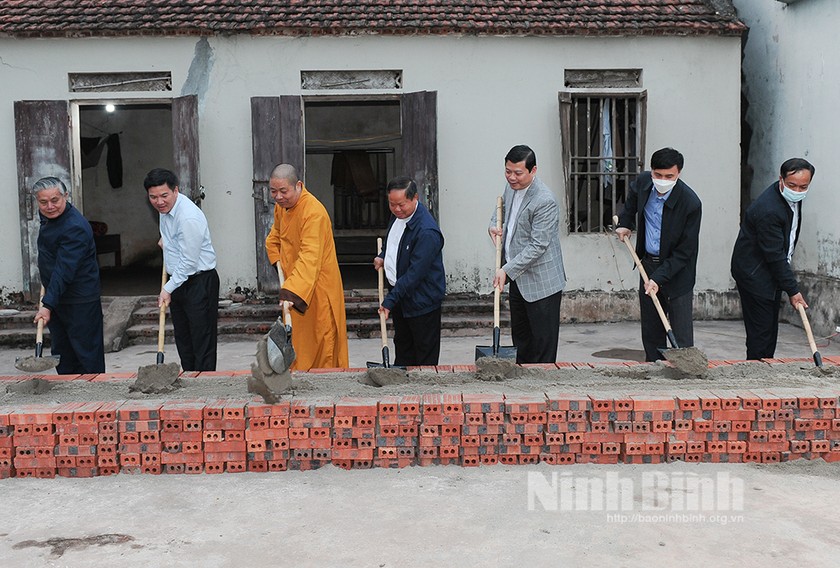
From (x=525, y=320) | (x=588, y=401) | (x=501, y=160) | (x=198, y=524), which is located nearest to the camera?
(x=198, y=524)

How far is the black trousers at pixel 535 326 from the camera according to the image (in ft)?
18.5

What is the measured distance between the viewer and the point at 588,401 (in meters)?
4.54

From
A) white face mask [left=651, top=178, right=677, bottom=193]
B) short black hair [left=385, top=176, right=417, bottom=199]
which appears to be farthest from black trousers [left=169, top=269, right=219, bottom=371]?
white face mask [left=651, top=178, right=677, bottom=193]

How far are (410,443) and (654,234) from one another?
2315 millimetres

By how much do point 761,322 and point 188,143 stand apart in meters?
6.34

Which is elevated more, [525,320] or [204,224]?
[204,224]

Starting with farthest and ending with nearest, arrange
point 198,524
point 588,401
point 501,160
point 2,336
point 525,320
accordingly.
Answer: point 501,160 → point 2,336 → point 525,320 → point 588,401 → point 198,524

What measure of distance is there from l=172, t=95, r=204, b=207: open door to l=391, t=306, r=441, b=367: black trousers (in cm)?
448

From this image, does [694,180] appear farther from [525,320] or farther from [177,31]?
[177,31]

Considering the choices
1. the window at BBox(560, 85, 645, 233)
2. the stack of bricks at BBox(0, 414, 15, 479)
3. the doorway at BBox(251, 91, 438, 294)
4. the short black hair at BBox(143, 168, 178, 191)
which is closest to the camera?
the stack of bricks at BBox(0, 414, 15, 479)

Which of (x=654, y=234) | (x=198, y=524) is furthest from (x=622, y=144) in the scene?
(x=198, y=524)

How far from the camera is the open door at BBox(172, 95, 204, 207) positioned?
9617mm

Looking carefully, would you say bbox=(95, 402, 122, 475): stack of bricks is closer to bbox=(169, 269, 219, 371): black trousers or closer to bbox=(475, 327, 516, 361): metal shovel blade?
bbox=(169, 269, 219, 371): black trousers

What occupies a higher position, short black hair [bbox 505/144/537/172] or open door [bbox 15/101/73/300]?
open door [bbox 15/101/73/300]
